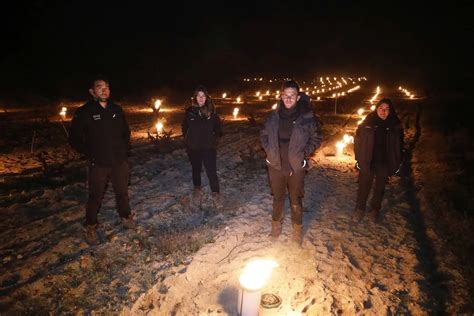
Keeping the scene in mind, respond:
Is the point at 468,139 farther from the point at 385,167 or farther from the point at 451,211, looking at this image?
the point at 385,167

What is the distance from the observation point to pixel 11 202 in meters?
6.48

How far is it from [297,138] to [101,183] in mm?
2957

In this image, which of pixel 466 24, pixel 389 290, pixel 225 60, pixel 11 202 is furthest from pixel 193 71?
pixel 389 290

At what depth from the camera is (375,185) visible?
5.94m

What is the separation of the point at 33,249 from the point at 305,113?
4.49 metres

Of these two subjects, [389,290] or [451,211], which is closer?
[389,290]

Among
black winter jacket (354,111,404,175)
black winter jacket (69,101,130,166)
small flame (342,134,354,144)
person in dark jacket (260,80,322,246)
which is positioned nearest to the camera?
person in dark jacket (260,80,322,246)

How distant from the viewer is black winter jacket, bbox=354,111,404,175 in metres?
5.45

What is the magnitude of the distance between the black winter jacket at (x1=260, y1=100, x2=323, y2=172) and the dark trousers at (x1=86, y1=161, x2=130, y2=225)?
7.47ft

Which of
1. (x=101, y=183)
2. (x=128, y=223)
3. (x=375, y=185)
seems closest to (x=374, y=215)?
(x=375, y=185)

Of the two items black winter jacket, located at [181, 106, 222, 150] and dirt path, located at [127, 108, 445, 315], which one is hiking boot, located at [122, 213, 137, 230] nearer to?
dirt path, located at [127, 108, 445, 315]

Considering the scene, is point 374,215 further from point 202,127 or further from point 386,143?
point 202,127

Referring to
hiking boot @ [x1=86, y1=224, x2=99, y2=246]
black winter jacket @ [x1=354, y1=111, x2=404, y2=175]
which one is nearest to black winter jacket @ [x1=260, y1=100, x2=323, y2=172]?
black winter jacket @ [x1=354, y1=111, x2=404, y2=175]

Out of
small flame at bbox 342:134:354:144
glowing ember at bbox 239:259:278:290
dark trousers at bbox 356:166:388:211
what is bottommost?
glowing ember at bbox 239:259:278:290
